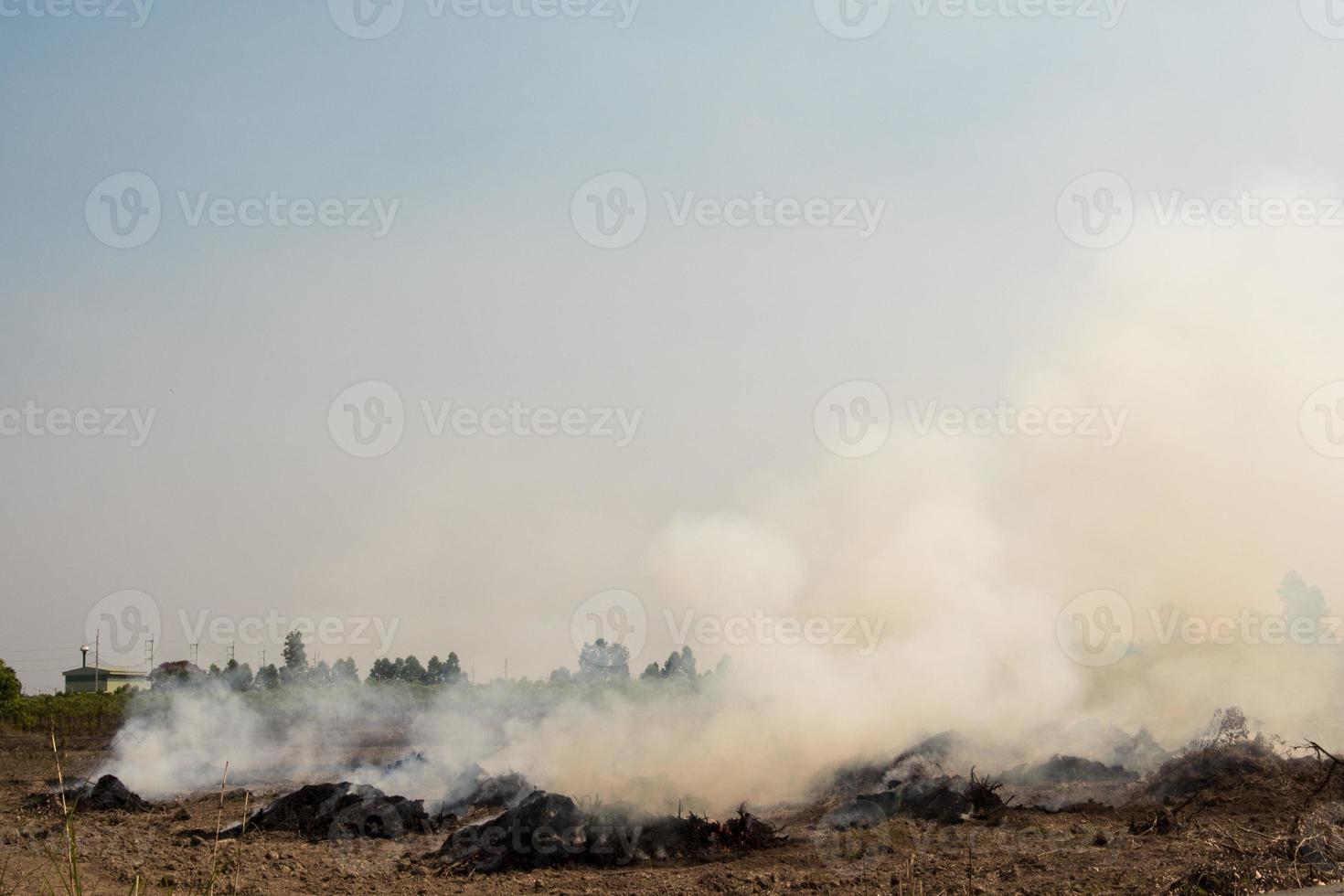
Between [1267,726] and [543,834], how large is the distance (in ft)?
66.8

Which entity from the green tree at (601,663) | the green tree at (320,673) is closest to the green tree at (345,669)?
the green tree at (320,673)

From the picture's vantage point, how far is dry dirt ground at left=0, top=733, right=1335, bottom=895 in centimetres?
1560

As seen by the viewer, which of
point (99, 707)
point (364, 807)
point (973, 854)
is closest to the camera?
point (973, 854)

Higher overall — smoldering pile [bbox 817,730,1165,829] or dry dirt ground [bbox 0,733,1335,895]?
smoldering pile [bbox 817,730,1165,829]

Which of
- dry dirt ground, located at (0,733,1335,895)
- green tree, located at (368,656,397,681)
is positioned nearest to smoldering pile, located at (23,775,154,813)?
dry dirt ground, located at (0,733,1335,895)

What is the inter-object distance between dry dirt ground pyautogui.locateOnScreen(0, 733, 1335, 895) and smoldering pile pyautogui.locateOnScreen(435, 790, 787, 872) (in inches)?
16.9

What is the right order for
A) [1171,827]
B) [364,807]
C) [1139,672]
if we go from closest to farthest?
[1171,827] < [364,807] < [1139,672]

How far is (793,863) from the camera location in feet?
62.2

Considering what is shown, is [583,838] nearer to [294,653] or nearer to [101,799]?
[101,799]

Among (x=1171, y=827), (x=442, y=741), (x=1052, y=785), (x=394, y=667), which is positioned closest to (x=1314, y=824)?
(x=1171, y=827)

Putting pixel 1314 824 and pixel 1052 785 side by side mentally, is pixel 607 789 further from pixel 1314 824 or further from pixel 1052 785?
pixel 1314 824

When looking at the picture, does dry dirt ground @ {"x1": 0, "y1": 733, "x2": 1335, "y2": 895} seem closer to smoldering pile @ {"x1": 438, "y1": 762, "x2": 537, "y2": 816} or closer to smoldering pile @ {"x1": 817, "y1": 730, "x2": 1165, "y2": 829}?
smoldering pile @ {"x1": 817, "y1": 730, "x2": 1165, "y2": 829}

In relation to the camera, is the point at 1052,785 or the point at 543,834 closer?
the point at 543,834

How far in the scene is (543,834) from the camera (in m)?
20.2
